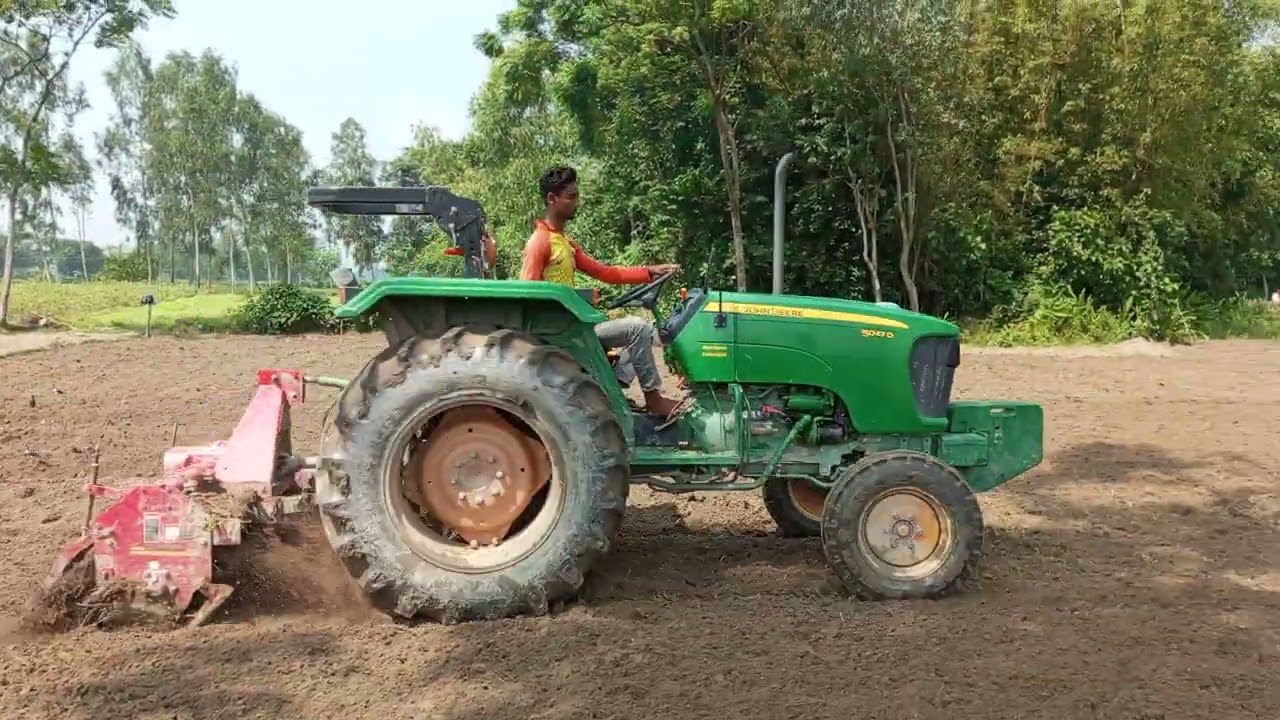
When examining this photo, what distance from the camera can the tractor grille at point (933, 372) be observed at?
14.5 feet

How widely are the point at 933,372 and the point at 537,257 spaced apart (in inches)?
73.2

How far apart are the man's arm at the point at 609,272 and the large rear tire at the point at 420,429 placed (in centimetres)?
77

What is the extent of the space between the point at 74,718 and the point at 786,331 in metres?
2.96

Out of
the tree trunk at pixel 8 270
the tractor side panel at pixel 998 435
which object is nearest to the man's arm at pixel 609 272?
the tractor side panel at pixel 998 435

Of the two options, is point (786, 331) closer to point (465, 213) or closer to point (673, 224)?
point (465, 213)

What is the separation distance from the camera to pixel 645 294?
4328 mm

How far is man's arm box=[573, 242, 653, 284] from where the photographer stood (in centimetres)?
452

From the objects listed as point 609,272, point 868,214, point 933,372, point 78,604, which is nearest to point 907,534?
point 933,372

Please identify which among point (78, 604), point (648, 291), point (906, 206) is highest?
point (906, 206)

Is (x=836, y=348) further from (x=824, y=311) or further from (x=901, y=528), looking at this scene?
(x=901, y=528)

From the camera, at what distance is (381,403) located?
381 centimetres

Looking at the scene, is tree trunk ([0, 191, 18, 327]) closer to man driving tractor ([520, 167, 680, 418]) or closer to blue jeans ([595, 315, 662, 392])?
man driving tractor ([520, 167, 680, 418])

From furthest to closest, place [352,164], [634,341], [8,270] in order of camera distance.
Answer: [352,164]
[8,270]
[634,341]

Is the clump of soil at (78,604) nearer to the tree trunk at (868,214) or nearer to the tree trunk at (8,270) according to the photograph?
the tree trunk at (868,214)
